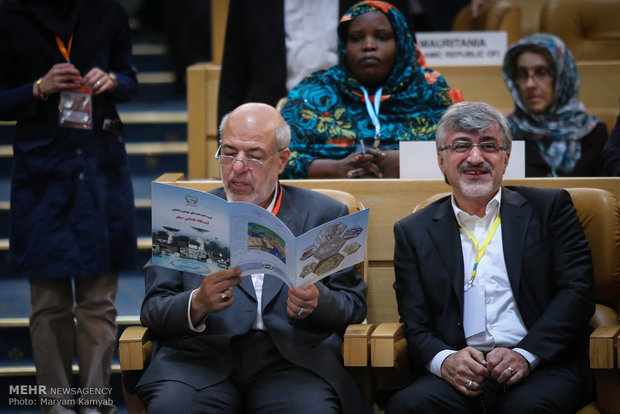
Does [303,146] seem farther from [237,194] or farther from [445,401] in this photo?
[445,401]

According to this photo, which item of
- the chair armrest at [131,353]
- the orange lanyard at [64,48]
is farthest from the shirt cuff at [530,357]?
the orange lanyard at [64,48]

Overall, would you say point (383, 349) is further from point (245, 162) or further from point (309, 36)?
point (309, 36)

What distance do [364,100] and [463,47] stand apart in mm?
1353

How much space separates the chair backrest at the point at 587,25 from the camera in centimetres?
547

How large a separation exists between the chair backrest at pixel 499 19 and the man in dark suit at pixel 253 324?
2758 mm

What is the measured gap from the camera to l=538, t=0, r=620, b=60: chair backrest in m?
5.47

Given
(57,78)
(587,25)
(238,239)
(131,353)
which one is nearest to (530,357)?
(238,239)

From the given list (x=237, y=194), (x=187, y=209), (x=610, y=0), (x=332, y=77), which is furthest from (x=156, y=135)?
(x=187, y=209)

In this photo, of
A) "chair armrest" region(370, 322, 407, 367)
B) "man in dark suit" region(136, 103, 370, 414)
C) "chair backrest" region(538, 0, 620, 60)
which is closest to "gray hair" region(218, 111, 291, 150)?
"man in dark suit" region(136, 103, 370, 414)

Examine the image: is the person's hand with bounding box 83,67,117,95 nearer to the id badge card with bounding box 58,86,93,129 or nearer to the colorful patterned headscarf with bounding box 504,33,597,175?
the id badge card with bounding box 58,86,93,129

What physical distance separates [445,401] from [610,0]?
354cm

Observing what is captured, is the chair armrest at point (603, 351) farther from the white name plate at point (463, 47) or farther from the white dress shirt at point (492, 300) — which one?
the white name plate at point (463, 47)

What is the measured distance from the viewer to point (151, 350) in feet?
9.41

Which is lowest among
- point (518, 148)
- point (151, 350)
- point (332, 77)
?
point (151, 350)
